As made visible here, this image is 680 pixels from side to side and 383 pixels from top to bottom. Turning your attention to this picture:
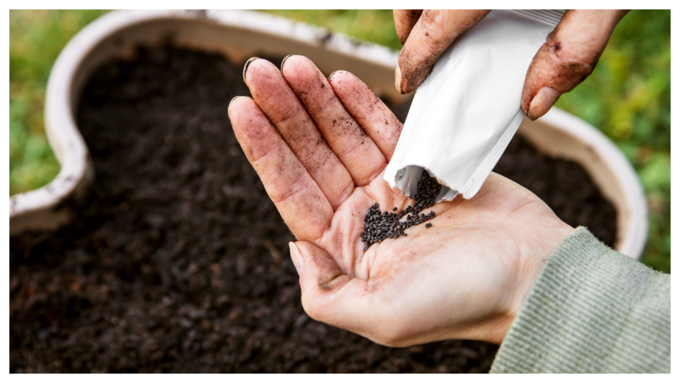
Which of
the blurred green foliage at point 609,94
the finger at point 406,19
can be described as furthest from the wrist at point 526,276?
the blurred green foliage at point 609,94

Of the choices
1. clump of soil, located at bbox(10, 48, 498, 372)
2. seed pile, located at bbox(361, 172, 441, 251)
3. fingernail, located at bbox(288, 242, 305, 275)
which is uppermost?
seed pile, located at bbox(361, 172, 441, 251)

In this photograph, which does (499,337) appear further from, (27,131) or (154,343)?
(27,131)

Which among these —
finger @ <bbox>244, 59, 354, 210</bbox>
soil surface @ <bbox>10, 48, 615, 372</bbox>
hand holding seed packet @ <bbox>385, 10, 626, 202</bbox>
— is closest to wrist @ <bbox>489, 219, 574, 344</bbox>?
hand holding seed packet @ <bbox>385, 10, 626, 202</bbox>

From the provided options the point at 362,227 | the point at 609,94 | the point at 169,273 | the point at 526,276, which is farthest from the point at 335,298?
the point at 609,94

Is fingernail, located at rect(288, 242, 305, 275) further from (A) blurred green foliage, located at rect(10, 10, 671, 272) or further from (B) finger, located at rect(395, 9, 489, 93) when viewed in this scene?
(A) blurred green foliage, located at rect(10, 10, 671, 272)

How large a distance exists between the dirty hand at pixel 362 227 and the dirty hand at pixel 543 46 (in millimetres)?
303

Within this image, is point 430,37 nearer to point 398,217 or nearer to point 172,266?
point 398,217

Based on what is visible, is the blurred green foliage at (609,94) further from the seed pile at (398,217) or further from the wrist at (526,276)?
the seed pile at (398,217)

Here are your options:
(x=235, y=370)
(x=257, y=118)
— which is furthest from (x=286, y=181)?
(x=235, y=370)

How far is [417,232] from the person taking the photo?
1.79m

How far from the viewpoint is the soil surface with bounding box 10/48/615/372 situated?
7.25 feet

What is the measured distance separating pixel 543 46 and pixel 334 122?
0.83 meters

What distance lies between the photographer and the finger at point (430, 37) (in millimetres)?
1611

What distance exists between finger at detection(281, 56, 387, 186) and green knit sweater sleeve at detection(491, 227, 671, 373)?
818 mm
